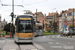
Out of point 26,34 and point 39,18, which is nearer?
point 26,34

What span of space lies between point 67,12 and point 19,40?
8789 centimetres

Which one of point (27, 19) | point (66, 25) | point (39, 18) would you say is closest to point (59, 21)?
point (66, 25)

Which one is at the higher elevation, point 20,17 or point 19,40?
point 20,17

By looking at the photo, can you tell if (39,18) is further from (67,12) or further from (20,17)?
(20,17)

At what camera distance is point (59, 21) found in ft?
371

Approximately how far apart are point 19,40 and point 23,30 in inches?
41.7

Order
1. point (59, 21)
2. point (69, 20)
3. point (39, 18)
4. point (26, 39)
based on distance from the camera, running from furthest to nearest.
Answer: point (39, 18) < point (59, 21) < point (69, 20) < point (26, 39)

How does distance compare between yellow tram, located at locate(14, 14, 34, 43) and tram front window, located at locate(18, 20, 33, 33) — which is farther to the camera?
tram front window, located at locate(18, 20, 33, 33)

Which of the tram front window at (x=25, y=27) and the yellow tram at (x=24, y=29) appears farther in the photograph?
the tram front window at (x=25, y=27)

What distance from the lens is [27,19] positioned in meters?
19.7

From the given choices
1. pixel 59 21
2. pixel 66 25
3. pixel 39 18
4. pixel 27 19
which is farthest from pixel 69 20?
pixel 27 19

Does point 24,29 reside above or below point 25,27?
below

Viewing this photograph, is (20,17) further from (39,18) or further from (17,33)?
(39,18)

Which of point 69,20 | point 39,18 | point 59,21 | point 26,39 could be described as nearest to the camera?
point 26,39
